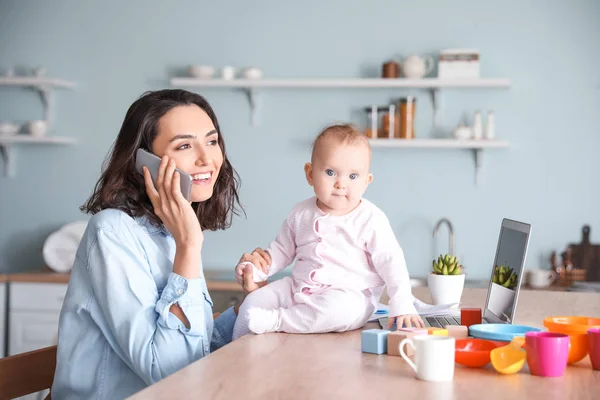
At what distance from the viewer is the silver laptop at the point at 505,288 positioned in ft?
5.18

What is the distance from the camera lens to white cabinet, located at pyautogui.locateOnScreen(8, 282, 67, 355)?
12.9 ft

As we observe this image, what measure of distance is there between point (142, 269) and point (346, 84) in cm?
267

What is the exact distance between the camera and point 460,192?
4160 mm

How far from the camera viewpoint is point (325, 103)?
4246 millimetres

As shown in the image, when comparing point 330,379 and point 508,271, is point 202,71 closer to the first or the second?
point 508,271

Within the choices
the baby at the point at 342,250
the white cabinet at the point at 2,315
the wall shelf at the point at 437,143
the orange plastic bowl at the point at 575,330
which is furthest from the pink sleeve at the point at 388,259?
the white cabinet at the point at 2,315

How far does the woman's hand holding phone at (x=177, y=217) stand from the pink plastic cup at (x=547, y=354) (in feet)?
2.24

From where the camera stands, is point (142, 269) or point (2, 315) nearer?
point (142, 269)

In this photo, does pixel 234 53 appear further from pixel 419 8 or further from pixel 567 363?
pixel 567 363

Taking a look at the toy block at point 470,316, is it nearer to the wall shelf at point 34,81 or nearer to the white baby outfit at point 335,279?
the white baby outfit at point 335,279

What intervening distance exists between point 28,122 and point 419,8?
233cm

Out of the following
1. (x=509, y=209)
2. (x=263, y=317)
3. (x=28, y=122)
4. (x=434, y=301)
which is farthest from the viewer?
(x=28, y=122)

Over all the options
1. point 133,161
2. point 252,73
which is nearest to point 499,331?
point 133,161

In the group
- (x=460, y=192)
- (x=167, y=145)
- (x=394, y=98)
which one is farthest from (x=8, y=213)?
(x=167, y=145)
